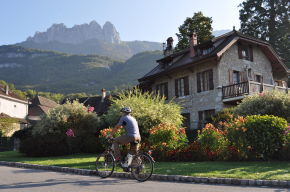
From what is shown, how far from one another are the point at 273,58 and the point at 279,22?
15313mm

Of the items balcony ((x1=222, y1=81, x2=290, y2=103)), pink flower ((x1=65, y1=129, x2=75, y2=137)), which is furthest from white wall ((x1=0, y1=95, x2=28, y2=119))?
balcony ((x1=222, y1=81, x2=290, y2=103))

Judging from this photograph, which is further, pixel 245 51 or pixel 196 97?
pixel 245 51

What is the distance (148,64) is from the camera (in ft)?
315

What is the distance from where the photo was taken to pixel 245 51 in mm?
26500

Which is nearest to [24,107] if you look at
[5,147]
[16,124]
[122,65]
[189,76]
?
[16,124]

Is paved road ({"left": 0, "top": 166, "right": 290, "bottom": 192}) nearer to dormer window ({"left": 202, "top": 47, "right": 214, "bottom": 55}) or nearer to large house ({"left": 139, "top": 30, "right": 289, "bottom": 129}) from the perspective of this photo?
large house ({"left": 139, "top": 30, "right": 289, "bottom": 129})

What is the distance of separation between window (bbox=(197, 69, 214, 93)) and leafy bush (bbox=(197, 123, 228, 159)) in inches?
484

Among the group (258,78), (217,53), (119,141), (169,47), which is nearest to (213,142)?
(119,141)

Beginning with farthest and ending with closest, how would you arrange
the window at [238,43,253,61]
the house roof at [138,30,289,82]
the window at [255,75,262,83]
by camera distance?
1. the window at [255,75,262,83]
2. the window at [238,43,253,61]
3. the house roof at [138,30,289,82]

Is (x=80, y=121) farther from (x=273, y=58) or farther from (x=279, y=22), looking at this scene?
(x=279, y=22)

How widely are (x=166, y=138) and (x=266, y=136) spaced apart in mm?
4069

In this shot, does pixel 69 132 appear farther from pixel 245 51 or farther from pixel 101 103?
pixel 101 103

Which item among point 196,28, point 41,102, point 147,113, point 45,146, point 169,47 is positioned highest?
point 196,28

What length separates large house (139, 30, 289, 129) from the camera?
919 inches
